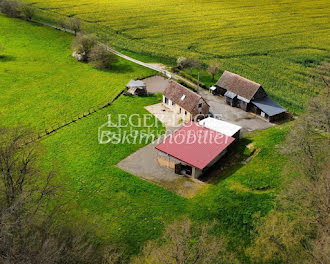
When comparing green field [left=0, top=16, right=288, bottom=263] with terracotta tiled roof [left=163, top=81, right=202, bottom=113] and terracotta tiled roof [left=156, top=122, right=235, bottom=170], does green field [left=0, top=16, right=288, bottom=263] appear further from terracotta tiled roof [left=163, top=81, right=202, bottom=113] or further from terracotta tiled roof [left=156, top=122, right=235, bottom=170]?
terracotta tiled roof [left=163, top=81, right=202, bottom=113]

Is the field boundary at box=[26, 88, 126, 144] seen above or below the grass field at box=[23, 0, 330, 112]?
below

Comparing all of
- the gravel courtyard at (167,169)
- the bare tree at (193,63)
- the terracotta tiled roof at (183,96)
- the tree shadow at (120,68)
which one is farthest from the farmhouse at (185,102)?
the tree shadow at (120,68)

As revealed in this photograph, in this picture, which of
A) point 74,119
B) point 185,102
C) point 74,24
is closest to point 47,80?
point 74,119

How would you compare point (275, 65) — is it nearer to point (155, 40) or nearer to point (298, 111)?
point (298, 111)

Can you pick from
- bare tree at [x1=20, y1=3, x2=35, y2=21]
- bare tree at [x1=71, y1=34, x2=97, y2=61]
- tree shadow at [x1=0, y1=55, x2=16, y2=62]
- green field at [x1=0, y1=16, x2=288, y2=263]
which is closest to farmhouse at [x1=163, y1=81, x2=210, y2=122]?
green field at [x1=0, y1=16, x2=288, y2=263]

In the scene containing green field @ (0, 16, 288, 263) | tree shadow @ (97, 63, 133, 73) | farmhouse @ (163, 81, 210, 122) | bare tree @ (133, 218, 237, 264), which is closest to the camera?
bare tree @ (133, 218, 237, 264)

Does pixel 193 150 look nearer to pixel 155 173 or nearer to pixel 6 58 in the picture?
pixel 155 173

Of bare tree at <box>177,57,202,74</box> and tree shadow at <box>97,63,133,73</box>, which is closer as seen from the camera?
bare tree at <box>177,57,202,74</box>

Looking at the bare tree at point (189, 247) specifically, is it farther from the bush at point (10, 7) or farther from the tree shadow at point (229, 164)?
the bush at point (10, 7)
